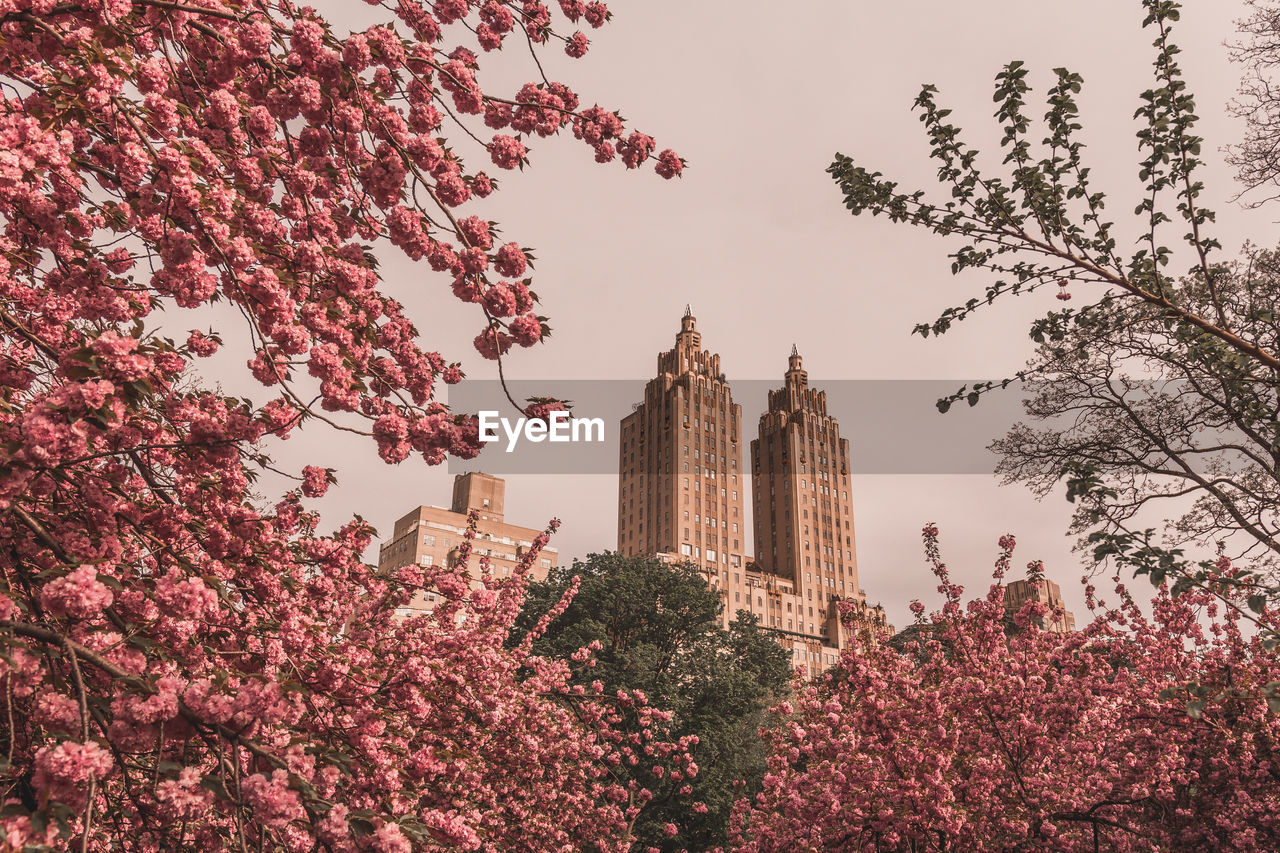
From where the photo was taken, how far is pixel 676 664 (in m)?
29.1

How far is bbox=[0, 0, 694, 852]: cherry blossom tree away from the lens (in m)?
3.19

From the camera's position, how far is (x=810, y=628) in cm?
9356

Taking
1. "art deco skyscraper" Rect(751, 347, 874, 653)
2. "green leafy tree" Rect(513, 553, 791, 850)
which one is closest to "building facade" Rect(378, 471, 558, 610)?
"art deco skyscraper" Rect(751, 347, 874, 653)

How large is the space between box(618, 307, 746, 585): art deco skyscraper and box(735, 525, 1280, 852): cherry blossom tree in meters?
73.7

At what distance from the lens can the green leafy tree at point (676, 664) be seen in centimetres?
2194

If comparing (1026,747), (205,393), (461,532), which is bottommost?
(1026,747)

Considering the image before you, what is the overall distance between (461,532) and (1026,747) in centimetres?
7625

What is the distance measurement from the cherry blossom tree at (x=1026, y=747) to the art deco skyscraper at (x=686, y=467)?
73.7 meters

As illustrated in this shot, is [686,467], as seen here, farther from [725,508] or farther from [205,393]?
[205,393]

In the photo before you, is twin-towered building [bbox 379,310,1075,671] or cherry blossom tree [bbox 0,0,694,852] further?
twin-towered building [bbox 379,310,1075,671]

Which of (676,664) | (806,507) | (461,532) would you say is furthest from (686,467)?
(676,664)

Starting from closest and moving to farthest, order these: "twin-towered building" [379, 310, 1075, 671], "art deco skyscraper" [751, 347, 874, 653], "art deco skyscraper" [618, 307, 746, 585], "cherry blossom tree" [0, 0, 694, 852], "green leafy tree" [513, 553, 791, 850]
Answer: "cherry blossom tree" [0, 0, 694, 852]
"green leafy tree" [513, 553, 791, 850]
"twin-towered building" [379, 310, 1075, 671]
"art deco skyscraper" [618, 307, 746, 585]
"art deco skyscraper" [751, 347, 874, 653]

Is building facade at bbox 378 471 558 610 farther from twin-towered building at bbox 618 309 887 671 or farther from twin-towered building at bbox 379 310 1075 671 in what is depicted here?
twin-towered building at bbox 618 309 887 671

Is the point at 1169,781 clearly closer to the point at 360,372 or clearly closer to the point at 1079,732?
the point at 1079,732
